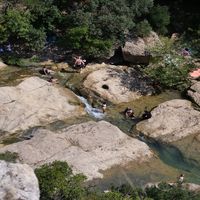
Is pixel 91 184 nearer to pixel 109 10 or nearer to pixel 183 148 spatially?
pixel 183 148

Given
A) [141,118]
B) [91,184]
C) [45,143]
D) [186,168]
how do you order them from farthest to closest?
[141,118] < [186,168] < [45,143] < [91,184]

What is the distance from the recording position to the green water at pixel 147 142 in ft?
65.1

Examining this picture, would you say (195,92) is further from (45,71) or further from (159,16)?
(45,71)

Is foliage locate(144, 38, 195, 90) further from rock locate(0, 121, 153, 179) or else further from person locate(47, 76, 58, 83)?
rock locate(0, 121, 153, 179)

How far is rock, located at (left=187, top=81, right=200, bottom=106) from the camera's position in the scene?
26.2m

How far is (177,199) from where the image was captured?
14.5 metres

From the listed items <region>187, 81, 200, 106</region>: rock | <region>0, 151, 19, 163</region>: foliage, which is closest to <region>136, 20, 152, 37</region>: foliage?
<region>187, 81, 200, 106</region>: rock

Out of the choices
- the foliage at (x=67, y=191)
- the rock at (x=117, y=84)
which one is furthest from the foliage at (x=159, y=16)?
the foliage at (x=67, y=191)

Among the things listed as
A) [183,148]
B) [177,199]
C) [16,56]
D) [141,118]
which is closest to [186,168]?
[183,148]

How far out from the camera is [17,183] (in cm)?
1220

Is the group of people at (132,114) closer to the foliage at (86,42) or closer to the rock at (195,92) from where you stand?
the rock at (195,92)

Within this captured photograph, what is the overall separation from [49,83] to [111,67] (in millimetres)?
4009

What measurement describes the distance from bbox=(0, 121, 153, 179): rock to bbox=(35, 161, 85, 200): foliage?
4.81m

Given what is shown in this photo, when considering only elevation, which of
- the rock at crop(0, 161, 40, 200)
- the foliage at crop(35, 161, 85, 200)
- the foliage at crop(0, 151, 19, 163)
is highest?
the rock at crop(0, 161, 40, 200)
